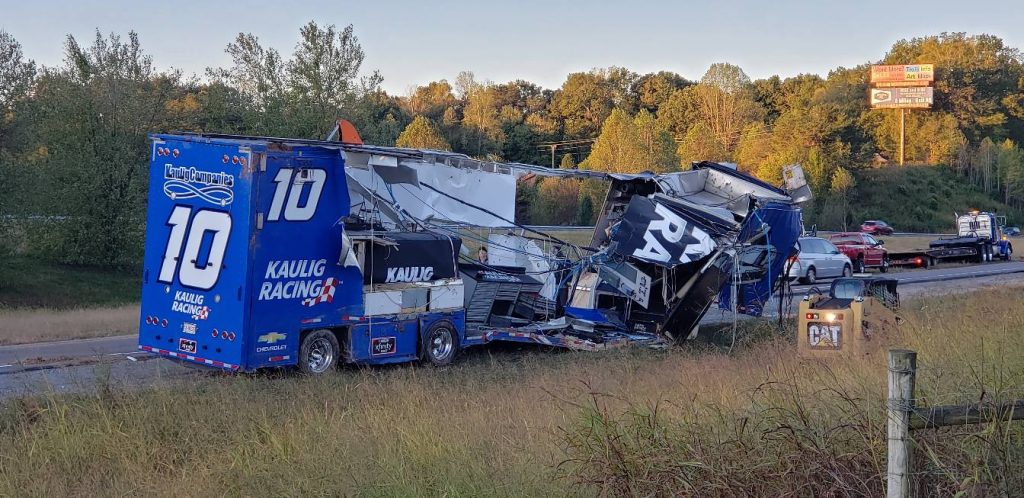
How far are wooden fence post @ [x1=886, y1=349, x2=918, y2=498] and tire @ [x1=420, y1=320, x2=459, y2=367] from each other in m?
10.5

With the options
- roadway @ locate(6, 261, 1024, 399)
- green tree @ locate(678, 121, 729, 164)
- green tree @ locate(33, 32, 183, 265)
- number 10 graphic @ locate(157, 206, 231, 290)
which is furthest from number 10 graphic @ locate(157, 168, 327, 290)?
green tree @ locate(678, 121, 729, 164)

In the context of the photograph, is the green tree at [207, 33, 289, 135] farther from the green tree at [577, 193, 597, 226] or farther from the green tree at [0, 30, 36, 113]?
the green tree at [577, 193, 597, 226]

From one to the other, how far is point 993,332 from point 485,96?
8076 centimetres

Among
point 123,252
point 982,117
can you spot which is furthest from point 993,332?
point 982,117

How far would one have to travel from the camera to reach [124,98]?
38.6 m

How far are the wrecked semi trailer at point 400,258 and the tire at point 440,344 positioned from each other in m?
0.02

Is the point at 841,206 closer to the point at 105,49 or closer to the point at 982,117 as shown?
the point at 982,117

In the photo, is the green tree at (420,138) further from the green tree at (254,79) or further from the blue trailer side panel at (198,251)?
the blue trailer side panel at (198,251)

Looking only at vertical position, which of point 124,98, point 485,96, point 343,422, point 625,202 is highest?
point 485,96

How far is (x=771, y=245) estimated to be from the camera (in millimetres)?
18422

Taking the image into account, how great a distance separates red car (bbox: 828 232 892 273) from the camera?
122ft

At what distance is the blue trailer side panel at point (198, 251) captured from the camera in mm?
12477

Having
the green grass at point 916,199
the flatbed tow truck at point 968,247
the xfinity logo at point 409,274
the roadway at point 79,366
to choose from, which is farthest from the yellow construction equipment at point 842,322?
the green grass at point 916,199

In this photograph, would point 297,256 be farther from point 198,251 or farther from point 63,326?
point 63,326
